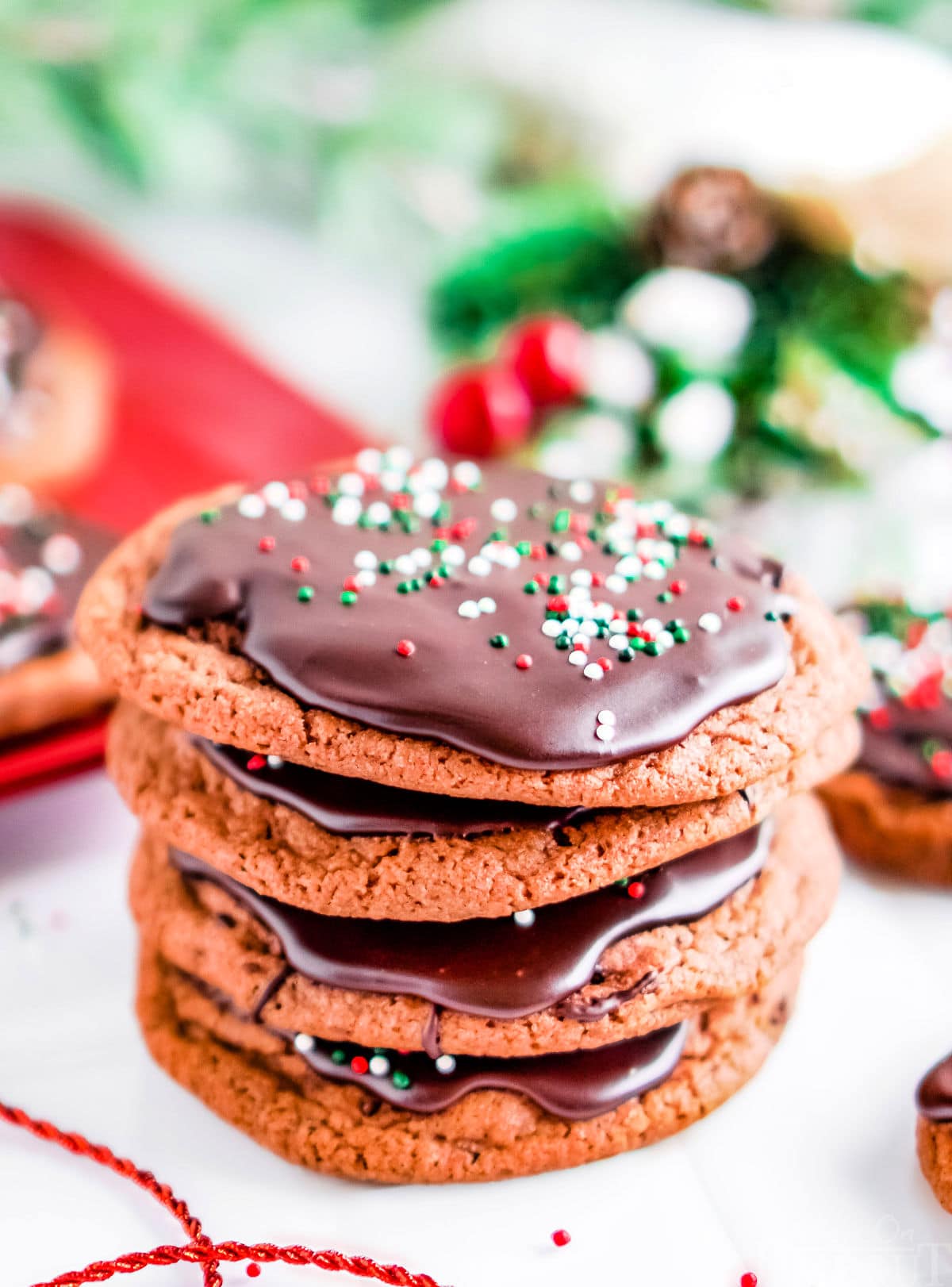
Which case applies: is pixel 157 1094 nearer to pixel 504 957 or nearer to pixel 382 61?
pixel 504 957

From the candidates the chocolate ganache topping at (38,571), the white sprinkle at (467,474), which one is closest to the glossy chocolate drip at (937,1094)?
the white sprinkle at (467,474)

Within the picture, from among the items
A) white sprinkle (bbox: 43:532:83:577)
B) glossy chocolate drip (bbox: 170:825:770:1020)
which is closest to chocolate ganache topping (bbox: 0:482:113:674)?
white sprinkle (bbox: 43:532:83:577)

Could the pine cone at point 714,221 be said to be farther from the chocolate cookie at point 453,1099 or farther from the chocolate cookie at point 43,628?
the chocolate cookie at point 453,1099

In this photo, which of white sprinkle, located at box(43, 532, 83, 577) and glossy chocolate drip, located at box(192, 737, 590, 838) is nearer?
glossy chocolate drip, located at box(192, 737, 590, 838)

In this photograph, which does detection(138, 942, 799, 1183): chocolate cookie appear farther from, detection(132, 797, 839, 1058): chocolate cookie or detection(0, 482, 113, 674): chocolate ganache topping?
detection(0, 482, 113, 674): chocolate ganache topping

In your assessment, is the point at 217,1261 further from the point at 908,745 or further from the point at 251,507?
the point at 908,745

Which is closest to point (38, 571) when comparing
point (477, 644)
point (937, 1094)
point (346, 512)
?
point (346, 512)
